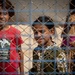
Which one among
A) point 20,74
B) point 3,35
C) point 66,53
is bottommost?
point 20,74

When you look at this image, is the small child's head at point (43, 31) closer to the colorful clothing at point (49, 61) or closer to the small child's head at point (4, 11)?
the colorful clothing at point (49, 61)

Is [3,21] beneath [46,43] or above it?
above

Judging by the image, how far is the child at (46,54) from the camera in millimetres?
1912

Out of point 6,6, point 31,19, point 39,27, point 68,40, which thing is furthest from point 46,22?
point 31,19

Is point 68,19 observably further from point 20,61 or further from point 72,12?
point 20,61

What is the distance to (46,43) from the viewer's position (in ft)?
6.42

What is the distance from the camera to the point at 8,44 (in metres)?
1.95

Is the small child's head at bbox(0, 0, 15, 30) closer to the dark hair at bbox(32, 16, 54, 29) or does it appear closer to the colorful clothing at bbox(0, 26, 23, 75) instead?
the colorful clothing at bbox(0, 26, 23, 75)

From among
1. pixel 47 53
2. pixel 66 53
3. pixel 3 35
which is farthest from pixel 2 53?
pixel 66 53

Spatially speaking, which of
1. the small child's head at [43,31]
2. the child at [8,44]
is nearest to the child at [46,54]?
the small child's head at [43,31]

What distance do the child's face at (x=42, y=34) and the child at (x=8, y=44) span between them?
0.14 meters

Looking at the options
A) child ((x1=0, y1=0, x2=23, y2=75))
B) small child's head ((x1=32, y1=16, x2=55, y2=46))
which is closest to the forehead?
small child's head ((x1=32, y1=16, x2=55, y2=46))

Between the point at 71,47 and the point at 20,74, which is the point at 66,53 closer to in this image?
the point at 71,47

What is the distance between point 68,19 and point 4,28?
453mm
